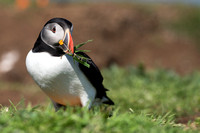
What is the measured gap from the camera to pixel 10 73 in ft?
36.4

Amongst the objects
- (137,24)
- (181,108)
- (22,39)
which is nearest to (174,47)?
(137,24)

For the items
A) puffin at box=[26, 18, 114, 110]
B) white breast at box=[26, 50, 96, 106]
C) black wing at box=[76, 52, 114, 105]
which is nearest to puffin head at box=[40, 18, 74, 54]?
puffin at box=[26, 18, 114, 110]

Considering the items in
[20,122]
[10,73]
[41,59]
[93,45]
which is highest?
[41,59]

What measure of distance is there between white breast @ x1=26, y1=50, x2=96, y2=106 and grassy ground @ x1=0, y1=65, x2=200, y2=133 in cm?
25

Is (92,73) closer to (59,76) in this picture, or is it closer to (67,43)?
(59,76)

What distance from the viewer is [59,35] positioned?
3436mm

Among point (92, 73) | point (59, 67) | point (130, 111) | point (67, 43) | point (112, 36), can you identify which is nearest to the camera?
point (67, 43)

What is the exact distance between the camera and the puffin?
136 inches

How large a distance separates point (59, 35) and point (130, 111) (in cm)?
132

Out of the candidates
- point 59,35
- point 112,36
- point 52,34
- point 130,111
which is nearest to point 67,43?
point 59,35

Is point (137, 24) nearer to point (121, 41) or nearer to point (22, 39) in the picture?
point (121, 41)

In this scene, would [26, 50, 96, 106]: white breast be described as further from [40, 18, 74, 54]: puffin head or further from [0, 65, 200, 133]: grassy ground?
[0, 65, 200, 133]: grassy ground

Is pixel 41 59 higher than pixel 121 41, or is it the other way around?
pixel 41 59

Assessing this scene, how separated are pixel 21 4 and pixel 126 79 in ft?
26.3
